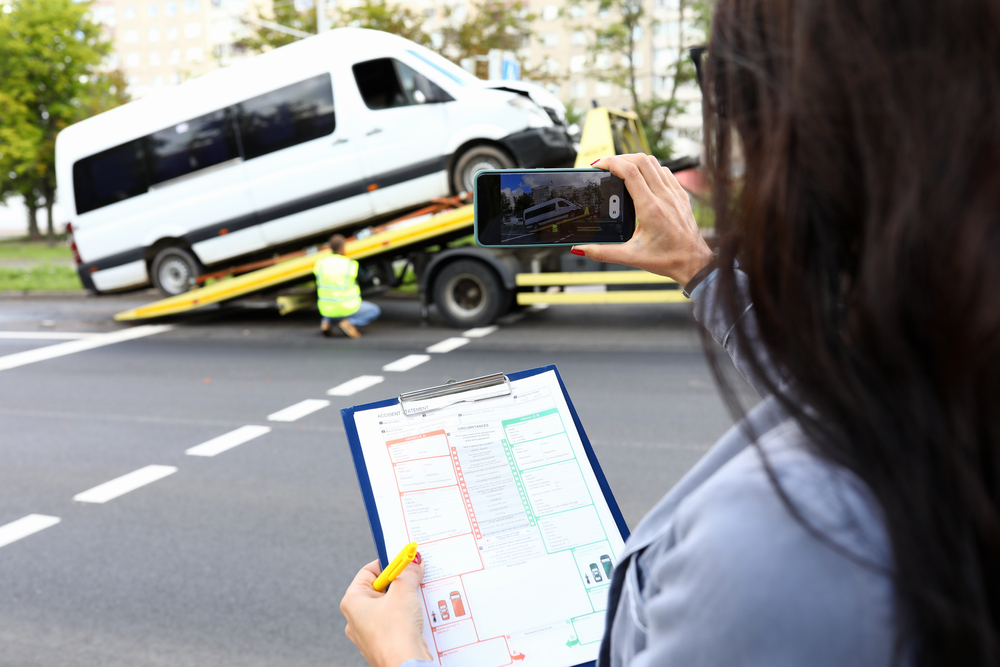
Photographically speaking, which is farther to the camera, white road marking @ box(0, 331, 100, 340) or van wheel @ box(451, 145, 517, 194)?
white road marking @ box(0, 331, 100, 340)

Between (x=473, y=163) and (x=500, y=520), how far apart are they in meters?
8.33

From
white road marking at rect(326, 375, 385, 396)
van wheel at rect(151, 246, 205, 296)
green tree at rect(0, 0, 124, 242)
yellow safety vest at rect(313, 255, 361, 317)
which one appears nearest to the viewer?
white road marking at rect(326, 375, 385, 396)

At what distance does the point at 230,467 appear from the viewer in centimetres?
537

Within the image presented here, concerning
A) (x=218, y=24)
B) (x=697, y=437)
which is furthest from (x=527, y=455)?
(x=218, y=24)

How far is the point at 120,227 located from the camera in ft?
35.6

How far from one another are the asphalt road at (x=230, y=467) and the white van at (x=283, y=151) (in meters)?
1.46

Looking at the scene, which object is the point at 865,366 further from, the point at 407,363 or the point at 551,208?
the point at 407,363

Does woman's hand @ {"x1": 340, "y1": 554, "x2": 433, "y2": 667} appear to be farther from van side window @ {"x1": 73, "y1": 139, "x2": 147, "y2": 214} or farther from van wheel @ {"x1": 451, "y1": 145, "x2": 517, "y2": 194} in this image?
van side window @ {"x1": 73, "y1": 139, "x2": 147, "y2": 214}

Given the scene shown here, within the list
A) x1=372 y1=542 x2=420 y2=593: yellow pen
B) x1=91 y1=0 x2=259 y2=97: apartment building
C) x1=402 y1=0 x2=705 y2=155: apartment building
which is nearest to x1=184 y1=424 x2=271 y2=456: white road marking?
x1=372 y1=542 x2=420 y2=593: yellow pen

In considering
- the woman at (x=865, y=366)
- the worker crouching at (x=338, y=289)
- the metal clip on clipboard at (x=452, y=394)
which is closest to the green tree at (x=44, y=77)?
the worker crouching at (x=338, y=289)

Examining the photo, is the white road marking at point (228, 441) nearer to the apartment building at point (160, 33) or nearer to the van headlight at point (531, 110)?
the van headlight at point (531, 110)

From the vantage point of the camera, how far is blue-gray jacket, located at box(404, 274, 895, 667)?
626 mm

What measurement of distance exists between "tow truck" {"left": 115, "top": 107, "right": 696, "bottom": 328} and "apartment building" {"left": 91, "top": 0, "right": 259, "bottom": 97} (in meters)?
77.7

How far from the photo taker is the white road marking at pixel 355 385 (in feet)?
23.8
